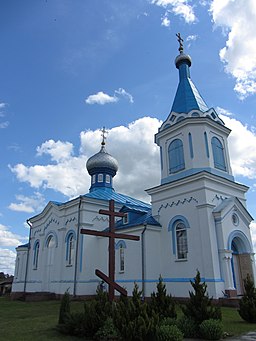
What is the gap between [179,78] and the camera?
20.8 metres

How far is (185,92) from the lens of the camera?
1945 centimetres

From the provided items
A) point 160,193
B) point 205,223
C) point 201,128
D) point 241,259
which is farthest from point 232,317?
point 201,128

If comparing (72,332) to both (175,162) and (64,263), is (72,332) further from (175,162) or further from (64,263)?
(64,263)

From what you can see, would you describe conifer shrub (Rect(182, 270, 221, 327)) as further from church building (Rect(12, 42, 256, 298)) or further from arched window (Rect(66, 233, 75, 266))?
arched window (Rect(66, 233, 75, 266))

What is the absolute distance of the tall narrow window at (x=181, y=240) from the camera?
51.4 ft

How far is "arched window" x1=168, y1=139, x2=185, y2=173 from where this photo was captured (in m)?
17.4

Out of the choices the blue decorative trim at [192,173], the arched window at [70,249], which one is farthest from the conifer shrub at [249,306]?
the arched window at [70,249]

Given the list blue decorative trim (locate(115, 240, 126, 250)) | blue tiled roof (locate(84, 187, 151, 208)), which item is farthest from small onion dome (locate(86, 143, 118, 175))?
blue decorative trim (locate(115, 240, 126, 250))

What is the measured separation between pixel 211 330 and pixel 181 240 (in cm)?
910

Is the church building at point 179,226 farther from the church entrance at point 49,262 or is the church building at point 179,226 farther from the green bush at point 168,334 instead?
the green bush at point 168,334

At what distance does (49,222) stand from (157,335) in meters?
18.3

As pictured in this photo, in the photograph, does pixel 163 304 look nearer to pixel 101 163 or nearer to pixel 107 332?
pixel 107 332

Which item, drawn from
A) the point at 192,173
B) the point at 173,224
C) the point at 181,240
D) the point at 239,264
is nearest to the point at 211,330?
the point at 181,240

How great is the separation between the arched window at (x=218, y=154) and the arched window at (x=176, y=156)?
180cm
